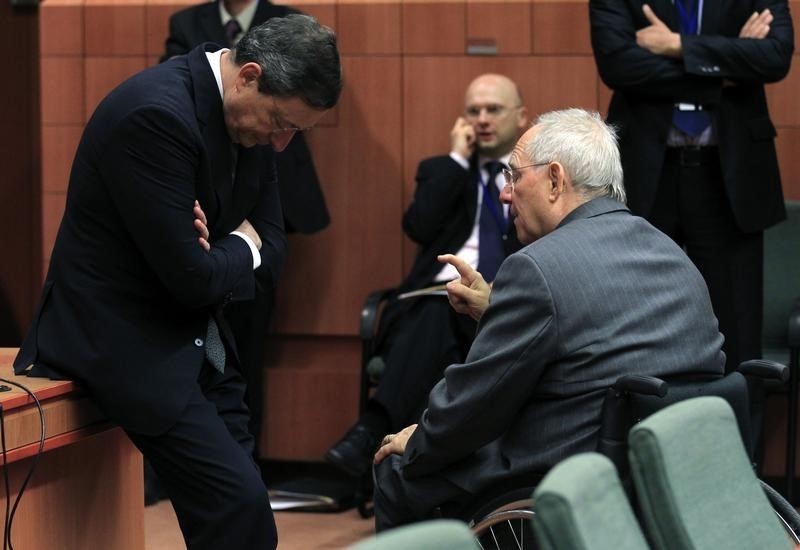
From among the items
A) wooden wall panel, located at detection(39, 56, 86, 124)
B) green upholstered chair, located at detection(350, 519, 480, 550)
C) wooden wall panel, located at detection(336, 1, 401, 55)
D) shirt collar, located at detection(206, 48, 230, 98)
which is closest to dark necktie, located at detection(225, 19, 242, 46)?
wooden wall panel, located at detection(336, 1, 401, 55)

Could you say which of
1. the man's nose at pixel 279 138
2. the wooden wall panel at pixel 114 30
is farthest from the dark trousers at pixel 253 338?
the man's nose at pixel 279 138

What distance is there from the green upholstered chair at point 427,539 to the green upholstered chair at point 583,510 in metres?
0.13

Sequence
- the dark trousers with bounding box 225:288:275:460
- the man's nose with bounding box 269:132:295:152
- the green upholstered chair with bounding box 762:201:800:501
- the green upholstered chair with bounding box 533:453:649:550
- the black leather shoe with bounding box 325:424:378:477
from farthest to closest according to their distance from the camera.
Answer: the dark trousers with bounding box 225:288:275:460 → the green upholstered chair with bounding box 762:201:800:501 → the black leather shoe with bounding box 325:424:378:477 → the man's nose with bounding box 269:132:295:152 → the green upholstered chair with bounding box 533:453:649:550

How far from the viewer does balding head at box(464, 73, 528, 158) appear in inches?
197

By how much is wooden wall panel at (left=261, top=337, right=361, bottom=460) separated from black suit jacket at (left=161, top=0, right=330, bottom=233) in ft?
2.12

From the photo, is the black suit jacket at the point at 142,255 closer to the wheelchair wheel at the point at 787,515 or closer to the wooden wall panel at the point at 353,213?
the wheelchair wheel at the point at 787,515

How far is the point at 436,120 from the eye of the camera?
538 centimetres

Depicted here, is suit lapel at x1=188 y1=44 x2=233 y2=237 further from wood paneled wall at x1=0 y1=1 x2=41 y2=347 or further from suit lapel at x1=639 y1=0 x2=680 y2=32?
wood paneled wall at x1=0 y1=1 x2=41 y2=347

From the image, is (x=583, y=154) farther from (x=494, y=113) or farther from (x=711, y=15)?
(x=494, y=113)

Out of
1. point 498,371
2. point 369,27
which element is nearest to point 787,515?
point 498,371

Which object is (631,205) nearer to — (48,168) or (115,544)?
(115,544)

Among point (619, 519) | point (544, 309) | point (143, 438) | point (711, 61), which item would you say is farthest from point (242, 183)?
point (711, 61)

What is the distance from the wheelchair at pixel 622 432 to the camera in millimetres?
2535

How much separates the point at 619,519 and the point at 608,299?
3.45 feet
